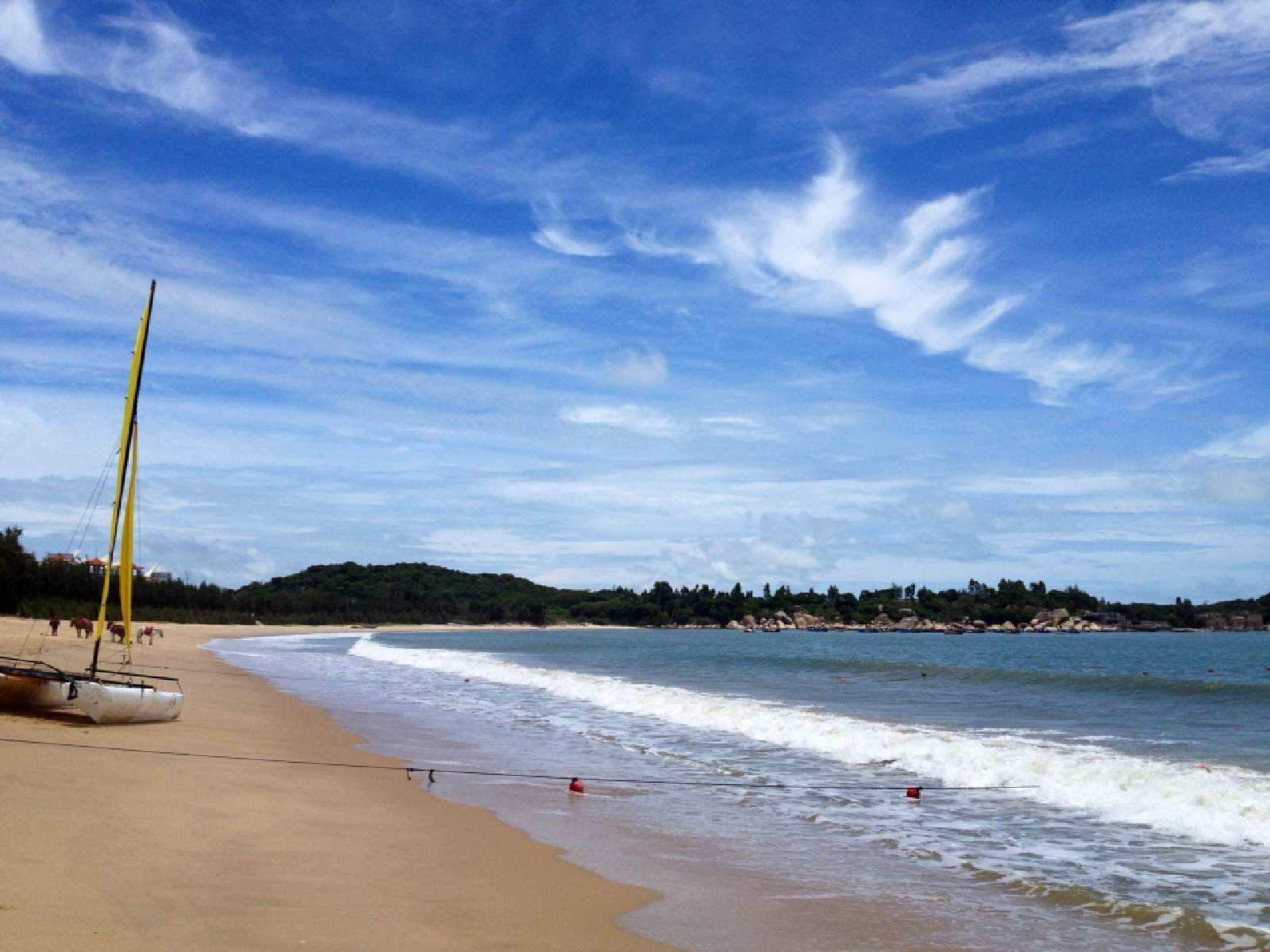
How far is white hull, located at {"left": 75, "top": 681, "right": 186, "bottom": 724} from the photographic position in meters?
14.5

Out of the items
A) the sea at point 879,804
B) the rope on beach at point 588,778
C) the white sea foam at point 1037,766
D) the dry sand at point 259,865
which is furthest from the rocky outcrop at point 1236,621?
the dry sand at point 259,865

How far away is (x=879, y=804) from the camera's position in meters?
13.1

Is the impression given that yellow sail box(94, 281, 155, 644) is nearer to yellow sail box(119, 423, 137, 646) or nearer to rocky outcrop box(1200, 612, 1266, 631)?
yellow sail box(119, 423, 137, 646)

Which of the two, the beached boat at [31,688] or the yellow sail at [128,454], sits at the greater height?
the yellow sail at [128,454]

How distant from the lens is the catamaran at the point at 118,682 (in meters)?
14.4

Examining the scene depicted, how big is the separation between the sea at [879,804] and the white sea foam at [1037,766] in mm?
57

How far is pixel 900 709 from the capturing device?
26.8m

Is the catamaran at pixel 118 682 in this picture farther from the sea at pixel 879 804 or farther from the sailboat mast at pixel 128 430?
the sea at pixel 879 804

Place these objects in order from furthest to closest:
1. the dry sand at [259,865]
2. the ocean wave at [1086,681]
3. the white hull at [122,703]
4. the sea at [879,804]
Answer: the ocean wave at [1086,681]
the white hull at [122,703]
the sea at [879,804]
the dry sand at [259,865]

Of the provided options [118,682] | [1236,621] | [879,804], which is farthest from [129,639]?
[1236,621]

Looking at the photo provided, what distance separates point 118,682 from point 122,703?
105 cm

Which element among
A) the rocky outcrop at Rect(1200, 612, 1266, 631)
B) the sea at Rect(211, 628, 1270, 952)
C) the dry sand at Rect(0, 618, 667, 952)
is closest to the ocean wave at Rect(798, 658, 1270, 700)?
the sea at Rect(211, 628, 1270, 952)

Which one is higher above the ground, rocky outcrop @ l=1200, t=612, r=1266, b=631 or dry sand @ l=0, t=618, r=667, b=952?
rocky outcrop @ l=1200, t=612, r=1266, b=631

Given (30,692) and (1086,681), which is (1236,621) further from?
(30,692)
